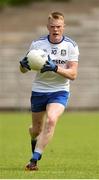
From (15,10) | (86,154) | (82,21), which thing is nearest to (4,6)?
(15,10)

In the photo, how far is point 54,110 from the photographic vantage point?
12156 mm

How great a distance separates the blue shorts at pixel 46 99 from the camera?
40.7 ft

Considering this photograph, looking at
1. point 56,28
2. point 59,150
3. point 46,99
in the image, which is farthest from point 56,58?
point 59,150

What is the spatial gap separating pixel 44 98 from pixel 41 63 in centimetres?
67

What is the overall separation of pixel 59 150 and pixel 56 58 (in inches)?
171

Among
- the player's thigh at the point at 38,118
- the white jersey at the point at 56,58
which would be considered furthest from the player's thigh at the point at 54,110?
the player's thigh at the point at 38,118

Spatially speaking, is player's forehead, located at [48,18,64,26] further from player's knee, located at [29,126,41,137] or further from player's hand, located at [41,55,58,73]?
player's knee, located at [29,126,41,137]

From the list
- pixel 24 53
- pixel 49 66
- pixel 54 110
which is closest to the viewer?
pixel 49 66

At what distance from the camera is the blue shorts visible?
12.4m

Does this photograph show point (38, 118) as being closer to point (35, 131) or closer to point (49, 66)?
point (35, 131)

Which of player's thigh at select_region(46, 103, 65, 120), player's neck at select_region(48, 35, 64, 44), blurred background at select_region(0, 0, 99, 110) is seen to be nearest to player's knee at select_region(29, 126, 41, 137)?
player's thigh at select_region(46, 103, 65, 120)

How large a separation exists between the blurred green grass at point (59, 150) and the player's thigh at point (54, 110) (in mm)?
740

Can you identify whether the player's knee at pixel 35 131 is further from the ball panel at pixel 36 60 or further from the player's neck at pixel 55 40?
the player's neck at pixel 55 40

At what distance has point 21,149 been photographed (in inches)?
659
